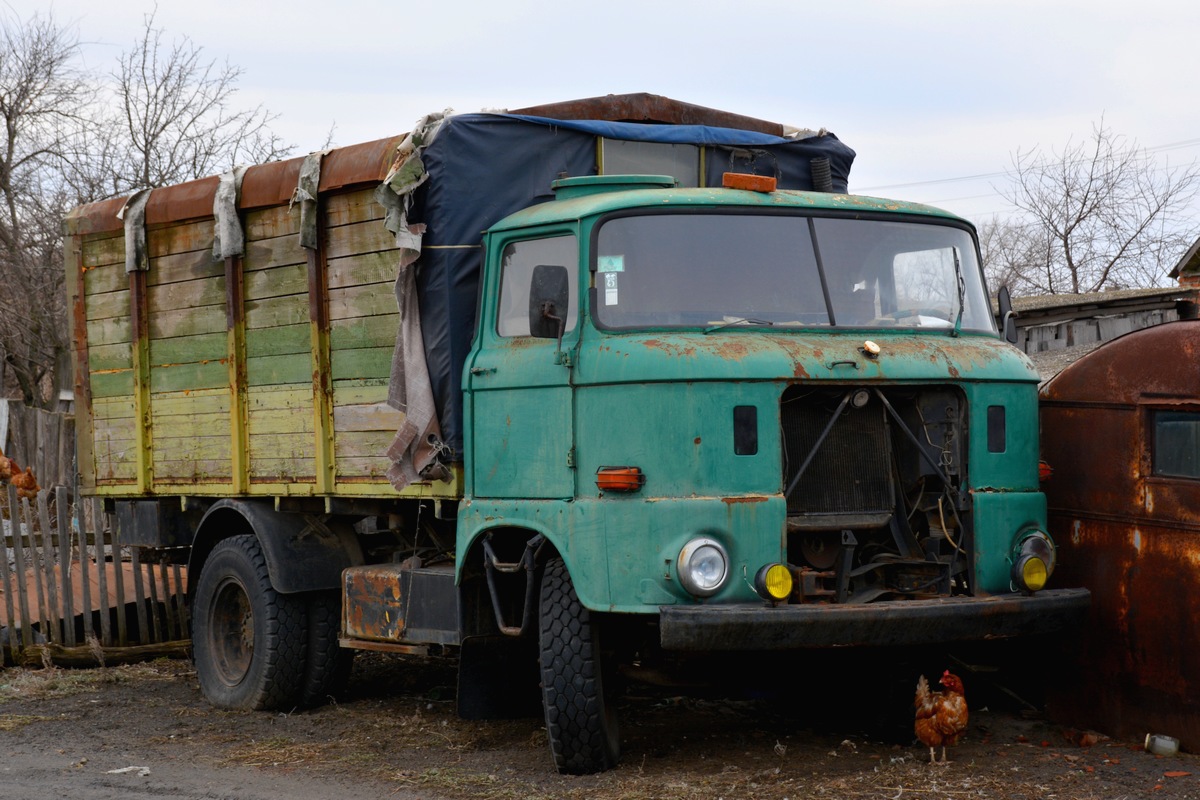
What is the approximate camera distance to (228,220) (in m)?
8.59

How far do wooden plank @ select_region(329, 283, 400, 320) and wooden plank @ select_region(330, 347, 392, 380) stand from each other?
0.20m

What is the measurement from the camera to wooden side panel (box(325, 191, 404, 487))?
7.66 metres

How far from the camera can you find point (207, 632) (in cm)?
902

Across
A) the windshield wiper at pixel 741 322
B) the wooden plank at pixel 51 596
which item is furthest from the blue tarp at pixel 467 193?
the wooden plank at pixel 51 596

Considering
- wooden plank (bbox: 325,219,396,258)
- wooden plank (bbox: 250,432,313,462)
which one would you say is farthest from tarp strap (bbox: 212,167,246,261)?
wooden plank (bbox: 250,432,313,462)

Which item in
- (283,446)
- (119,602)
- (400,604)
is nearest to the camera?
(400,604)

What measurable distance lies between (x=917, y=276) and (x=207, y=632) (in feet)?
16.4

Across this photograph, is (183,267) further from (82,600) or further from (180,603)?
(180,603)

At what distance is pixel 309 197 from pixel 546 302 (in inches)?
90.9

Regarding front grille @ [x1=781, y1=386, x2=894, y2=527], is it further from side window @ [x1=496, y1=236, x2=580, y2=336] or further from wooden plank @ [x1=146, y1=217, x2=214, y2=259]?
wooden plank @ [x1=146, y1=217, x2=214, y2=259]

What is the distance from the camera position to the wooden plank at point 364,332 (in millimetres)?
7613

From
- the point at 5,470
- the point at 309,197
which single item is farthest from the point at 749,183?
the point at 5,470

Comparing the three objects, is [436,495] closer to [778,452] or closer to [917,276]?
[778,452]

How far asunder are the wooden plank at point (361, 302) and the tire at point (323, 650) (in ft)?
5.83
